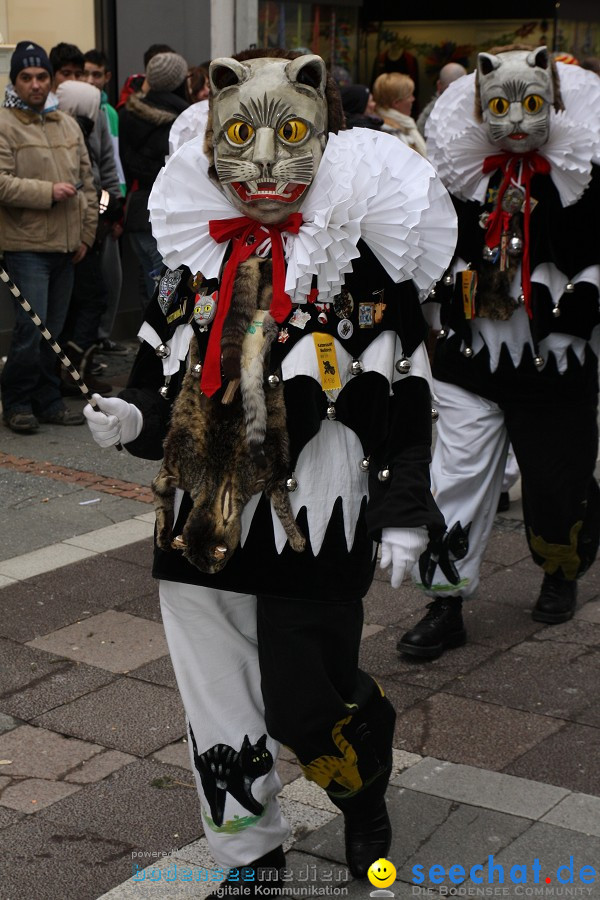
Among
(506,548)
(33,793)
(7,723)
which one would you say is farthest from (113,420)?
(506,548)

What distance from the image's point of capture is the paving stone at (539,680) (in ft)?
14.2

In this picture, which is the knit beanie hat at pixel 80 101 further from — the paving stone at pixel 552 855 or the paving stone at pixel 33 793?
the paving stone at pixel 552 855

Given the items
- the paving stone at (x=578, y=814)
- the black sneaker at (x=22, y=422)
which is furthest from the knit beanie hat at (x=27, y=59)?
the paving stone at (x=578, y=814)

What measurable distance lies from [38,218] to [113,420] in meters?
4.61

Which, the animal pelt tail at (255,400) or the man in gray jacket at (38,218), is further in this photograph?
the man in gray jacket at (38,218)

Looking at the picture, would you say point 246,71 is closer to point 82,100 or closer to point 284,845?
point 284,845

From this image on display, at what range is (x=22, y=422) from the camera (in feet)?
24.6

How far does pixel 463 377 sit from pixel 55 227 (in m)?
3.48

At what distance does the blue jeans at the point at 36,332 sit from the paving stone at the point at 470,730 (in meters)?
3.90

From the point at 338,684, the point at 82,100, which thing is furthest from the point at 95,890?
the point at 82,100

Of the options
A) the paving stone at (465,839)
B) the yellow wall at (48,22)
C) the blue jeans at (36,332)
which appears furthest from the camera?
the yellow wall at (48,22)

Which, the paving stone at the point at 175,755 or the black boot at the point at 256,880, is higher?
the black boot at the point at 256,880

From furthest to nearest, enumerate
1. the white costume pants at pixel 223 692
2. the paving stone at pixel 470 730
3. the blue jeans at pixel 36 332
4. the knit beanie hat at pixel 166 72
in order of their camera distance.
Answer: the knit beanie hat at pixel 166 72
the blue jeans at pixel 36 332
the paving stone at pixel 470 730
the white costume pants at pixel 223 692

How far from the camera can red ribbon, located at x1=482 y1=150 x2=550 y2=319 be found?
4516 millimetres
